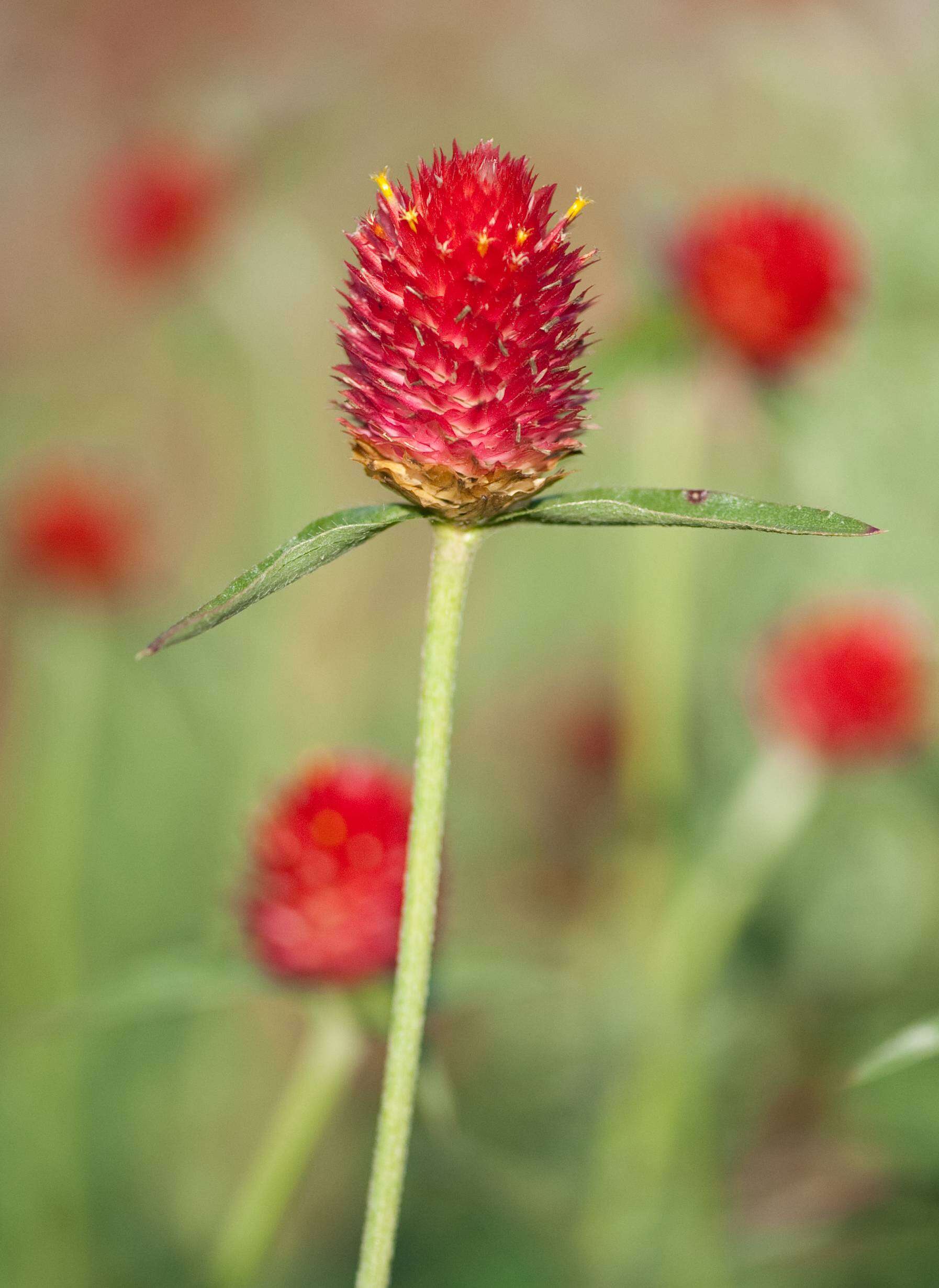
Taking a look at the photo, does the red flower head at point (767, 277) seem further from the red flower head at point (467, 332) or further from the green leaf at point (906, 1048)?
the green leaf at point (906, 1048)

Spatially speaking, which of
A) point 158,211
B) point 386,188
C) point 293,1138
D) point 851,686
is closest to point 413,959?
point 386,188

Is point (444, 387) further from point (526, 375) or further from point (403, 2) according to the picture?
A: point (403, 2)

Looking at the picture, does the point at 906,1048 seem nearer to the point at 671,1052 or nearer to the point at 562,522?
the point at 562,522

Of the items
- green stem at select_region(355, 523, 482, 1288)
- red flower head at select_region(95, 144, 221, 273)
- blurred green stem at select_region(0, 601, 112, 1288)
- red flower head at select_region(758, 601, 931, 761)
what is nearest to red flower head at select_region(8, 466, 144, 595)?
blurred green stem at select_region(0, 601, 112, 1288)

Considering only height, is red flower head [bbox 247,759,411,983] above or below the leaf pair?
below

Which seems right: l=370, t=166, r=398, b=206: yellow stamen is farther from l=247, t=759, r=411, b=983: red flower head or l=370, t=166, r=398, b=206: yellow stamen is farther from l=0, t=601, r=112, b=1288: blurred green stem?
l=0, t=601, r=112, b=1288: blurred green stem

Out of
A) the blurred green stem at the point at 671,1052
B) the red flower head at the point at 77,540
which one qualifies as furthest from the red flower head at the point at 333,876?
the red flower head at the point at 77,540

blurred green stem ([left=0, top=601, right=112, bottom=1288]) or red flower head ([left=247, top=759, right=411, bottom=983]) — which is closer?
red flower head ([left=247, top=759, right=411, bottom=983])

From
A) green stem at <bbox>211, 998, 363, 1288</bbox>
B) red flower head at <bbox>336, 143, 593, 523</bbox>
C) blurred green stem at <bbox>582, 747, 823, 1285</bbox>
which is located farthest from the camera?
blurred green stem at <bbox>582, 747, 823, 1285</bbox>
